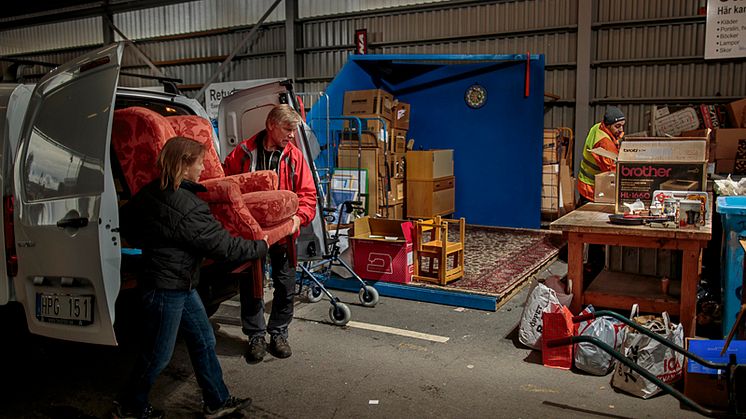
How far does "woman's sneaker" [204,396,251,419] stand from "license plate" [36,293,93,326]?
79 centimetres

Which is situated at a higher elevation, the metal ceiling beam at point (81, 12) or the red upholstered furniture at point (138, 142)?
the metal ceiling beam at point (81, 12)

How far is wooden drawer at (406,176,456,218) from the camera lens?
9117mm

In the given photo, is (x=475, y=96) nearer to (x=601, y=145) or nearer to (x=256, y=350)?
(x=601, y=145)

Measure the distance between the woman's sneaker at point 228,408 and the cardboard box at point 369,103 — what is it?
5.86 m

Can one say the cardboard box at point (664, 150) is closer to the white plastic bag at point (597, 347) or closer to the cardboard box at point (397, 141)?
the white plastic bag at point (597, 347)

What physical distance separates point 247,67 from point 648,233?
35.3 feet

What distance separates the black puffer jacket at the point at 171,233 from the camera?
9.72 feet

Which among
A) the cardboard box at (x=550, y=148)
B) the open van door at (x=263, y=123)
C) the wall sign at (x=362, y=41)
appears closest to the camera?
the open van door at (x=263, y=123)

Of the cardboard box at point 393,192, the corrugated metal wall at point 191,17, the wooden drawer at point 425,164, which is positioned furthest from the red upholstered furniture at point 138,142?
the corrugated metal wall at point 191,17

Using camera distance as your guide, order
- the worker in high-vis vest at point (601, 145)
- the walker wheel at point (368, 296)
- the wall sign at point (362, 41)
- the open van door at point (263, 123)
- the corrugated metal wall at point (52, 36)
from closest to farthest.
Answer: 1. the open van door at point (263, 123)
2. the walker wheel at point (368, 296)
3. the worker in high-vis vest at point (601, 145)
4. the wall sign at point (362, 41)
5. the corrugated metal wall at point (52, 36)

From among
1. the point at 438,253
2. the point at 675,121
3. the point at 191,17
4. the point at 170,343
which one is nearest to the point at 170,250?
the point at 170,343

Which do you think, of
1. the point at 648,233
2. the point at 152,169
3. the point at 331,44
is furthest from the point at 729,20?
the point at 152,169

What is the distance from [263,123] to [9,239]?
7.28 feet

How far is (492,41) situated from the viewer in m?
10.3
